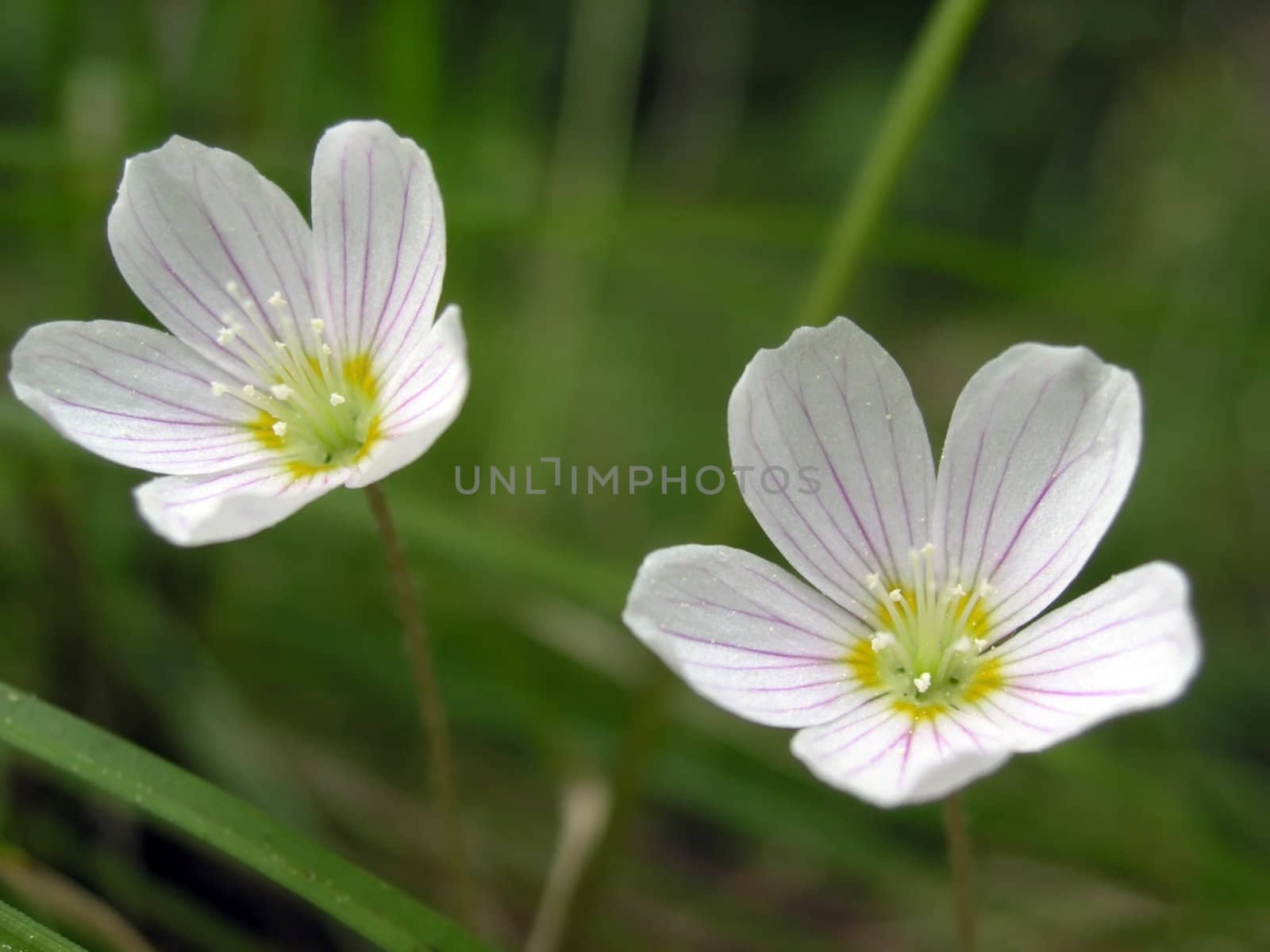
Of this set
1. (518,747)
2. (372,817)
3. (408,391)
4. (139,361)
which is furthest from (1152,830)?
(139,361)

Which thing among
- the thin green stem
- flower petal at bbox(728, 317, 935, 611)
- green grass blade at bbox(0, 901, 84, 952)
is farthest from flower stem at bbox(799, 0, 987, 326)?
green grass blade at bbox(0, 901, 84, 952)

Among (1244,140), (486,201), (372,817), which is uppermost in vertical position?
(1244,140)

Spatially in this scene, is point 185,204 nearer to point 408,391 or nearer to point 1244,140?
point 408,391

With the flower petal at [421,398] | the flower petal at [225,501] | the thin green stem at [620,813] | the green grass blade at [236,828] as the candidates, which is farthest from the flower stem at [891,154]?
the green grass blade at [236,828]

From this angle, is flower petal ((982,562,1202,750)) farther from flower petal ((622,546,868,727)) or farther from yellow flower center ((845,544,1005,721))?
flower petal ((622,546,868,727))

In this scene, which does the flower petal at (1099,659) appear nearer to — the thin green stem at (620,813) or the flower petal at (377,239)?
the thin green stem at (620,813)

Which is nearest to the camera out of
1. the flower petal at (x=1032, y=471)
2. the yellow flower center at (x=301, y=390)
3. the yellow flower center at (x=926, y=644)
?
the flower petal at (x=1032, y=471)
